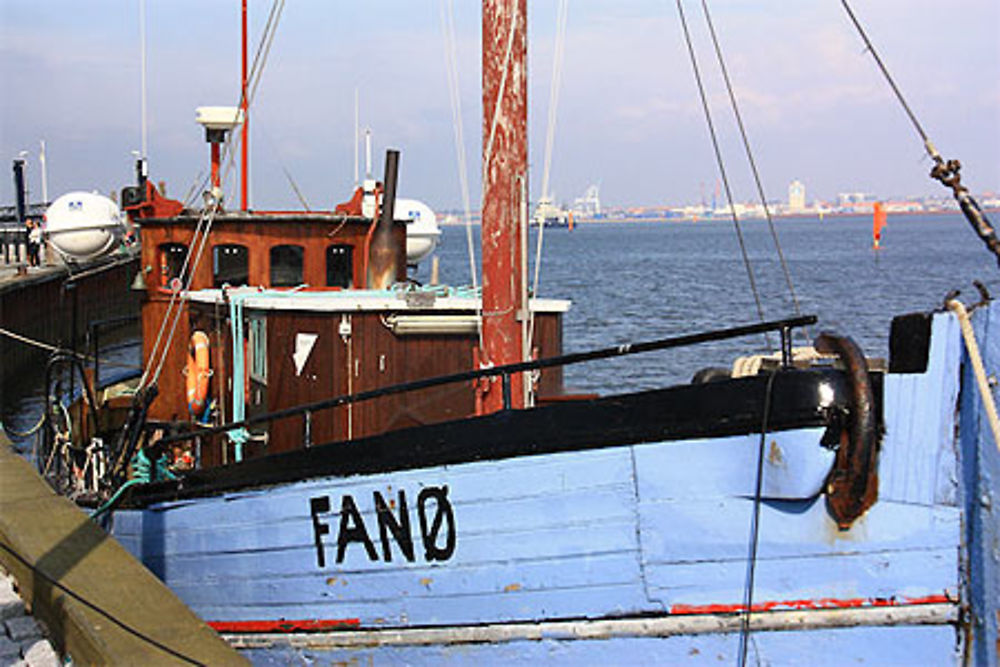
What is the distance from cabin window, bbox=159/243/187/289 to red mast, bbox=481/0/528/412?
5.13 metres

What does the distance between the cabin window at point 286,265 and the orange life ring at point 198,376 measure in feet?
4.13

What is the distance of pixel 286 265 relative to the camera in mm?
10812

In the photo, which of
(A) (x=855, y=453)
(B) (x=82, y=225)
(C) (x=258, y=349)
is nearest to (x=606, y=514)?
(A) (x=855, y=453)

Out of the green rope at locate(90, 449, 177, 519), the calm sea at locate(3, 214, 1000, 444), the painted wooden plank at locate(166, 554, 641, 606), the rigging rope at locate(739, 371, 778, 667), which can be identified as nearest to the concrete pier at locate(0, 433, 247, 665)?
the green rope at locate(90, 449, 177, 519)

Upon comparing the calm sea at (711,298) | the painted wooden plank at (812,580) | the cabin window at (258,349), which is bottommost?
the calm sea at (711,298)

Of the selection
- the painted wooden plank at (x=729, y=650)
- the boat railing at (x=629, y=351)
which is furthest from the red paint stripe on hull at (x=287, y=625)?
the boat railing at (x=629, y=351)

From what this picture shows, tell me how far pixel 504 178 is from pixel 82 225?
28.5m

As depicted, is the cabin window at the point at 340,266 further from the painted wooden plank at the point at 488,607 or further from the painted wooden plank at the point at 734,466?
the painted wooden plank at the point at 734,466

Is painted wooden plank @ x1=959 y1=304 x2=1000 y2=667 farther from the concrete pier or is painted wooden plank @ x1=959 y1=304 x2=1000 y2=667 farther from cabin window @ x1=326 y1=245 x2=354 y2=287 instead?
cabin window @ x1=326 y1=245 x2=354 y2=287

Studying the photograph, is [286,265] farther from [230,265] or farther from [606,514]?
[606,514]

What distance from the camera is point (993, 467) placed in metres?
4.69

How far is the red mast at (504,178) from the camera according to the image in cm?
648

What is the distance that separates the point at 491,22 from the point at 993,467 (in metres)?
3.63

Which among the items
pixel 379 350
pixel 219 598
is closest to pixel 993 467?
pixel 219 598
